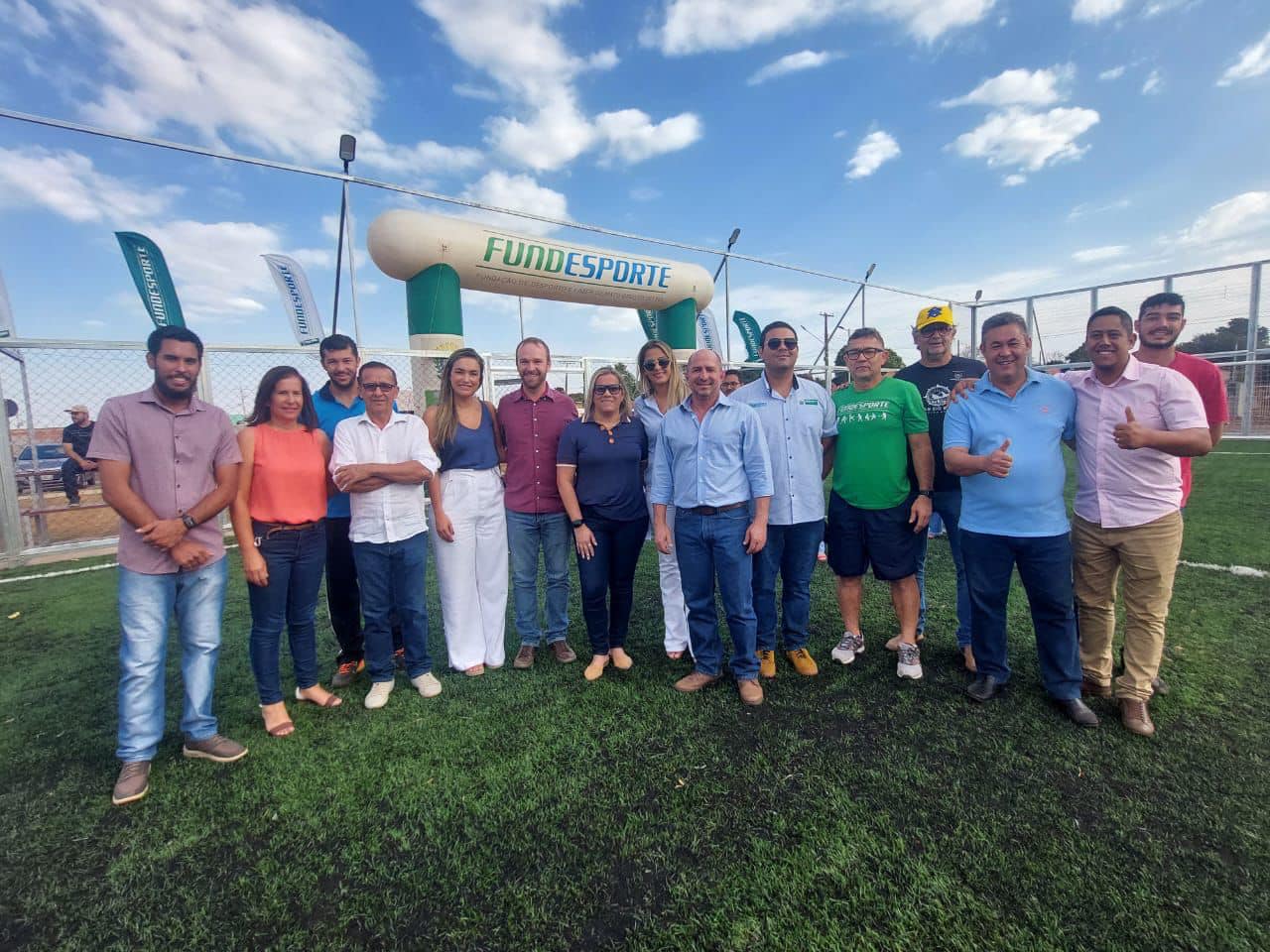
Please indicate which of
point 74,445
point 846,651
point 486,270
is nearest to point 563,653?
point 846,651

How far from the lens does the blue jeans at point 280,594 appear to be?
285 centimetres

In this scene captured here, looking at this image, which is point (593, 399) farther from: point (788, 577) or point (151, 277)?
point (151, 277)

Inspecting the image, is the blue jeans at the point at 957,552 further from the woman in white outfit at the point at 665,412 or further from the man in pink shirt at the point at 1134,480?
the woman in white outfit at the point at 665,412

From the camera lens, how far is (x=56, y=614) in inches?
191

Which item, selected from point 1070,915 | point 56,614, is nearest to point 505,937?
point 1070,915

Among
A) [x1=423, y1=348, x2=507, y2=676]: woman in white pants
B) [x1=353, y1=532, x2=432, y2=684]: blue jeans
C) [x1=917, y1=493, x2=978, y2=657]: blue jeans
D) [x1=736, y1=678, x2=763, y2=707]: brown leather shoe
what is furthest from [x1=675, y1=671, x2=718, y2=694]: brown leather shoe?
[x1=353, y1=532, x2=432, y2=684]: blue jeans

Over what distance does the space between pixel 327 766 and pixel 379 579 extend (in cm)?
93

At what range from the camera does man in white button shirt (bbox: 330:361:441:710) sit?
3.09 meters

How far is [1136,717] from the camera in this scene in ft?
8.80

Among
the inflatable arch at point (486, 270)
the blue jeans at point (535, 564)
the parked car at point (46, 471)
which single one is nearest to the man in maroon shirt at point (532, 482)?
the blue jeans at point (535, 564)

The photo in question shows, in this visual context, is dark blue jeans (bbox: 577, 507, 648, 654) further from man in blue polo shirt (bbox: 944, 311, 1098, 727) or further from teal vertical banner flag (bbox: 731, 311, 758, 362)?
teal vertical banner flag (bbox: 731, 311, 758, 362)

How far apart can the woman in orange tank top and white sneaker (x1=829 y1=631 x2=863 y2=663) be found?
2.93 metres

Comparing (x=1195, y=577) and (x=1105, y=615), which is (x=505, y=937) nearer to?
(x=1105, y=615)

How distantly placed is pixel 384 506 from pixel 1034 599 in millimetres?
3379
